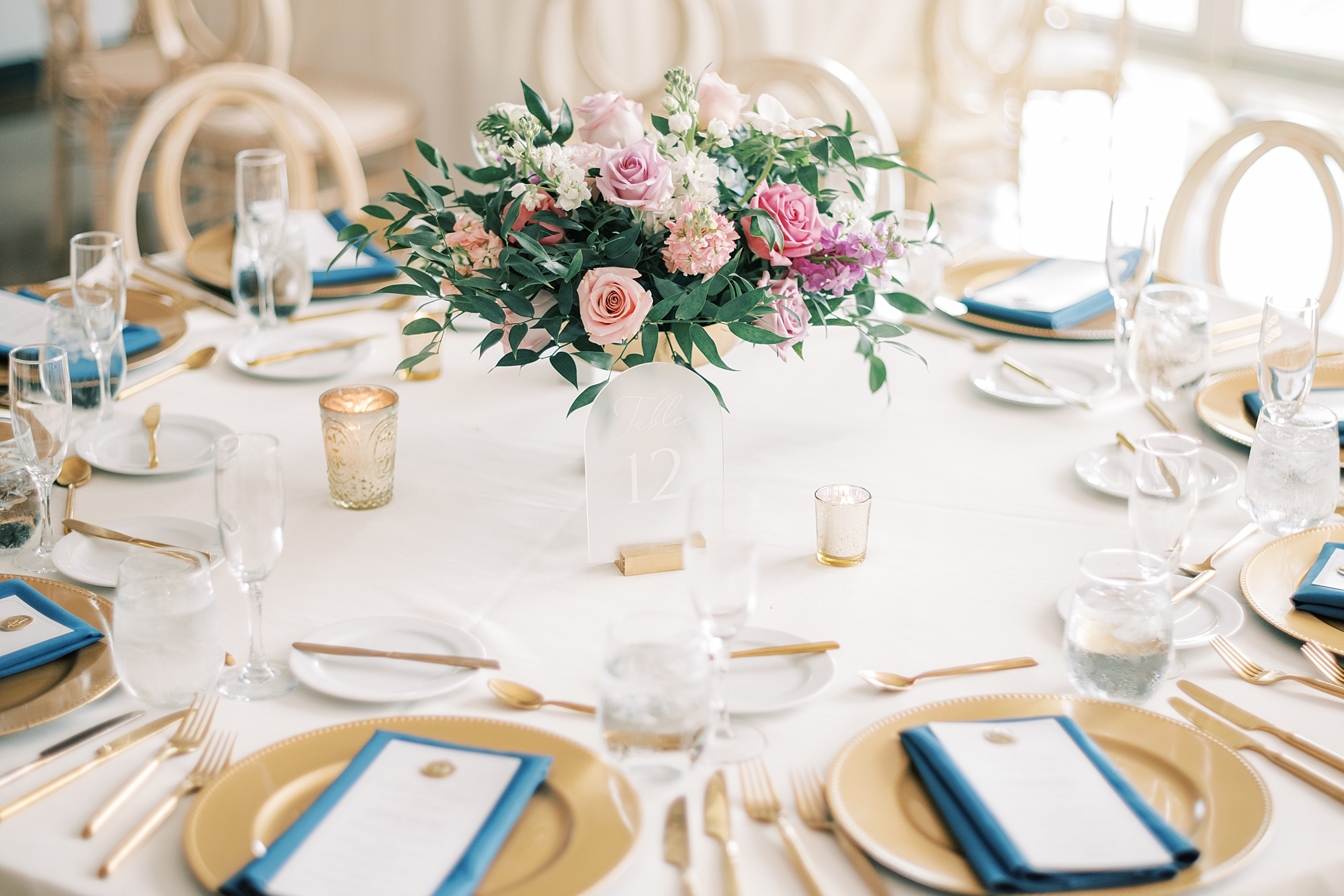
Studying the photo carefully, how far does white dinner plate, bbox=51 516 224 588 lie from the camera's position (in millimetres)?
1286

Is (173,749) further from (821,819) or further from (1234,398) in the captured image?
(1234,398)

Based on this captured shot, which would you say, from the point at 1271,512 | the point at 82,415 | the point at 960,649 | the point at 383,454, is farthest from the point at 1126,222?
the point at 82,415

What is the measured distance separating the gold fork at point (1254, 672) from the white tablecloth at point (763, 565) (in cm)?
1

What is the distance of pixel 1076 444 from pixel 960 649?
544 mm

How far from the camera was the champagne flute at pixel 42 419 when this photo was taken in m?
1.31

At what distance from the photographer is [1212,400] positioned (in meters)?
1.71

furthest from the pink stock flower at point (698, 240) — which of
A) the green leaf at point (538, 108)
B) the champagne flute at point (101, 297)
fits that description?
the champagne flute at point (101, 297)

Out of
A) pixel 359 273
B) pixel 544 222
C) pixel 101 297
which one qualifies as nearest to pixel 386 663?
pixel 544 222

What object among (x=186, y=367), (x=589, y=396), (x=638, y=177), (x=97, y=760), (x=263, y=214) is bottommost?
(x=97, y=760)

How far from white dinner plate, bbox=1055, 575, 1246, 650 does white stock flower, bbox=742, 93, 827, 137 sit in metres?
0.56

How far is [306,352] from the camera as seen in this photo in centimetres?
187

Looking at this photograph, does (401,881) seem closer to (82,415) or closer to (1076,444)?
(82,415)

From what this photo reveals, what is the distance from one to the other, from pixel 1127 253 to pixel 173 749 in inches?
52.3

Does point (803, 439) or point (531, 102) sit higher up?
point (531, 102)
